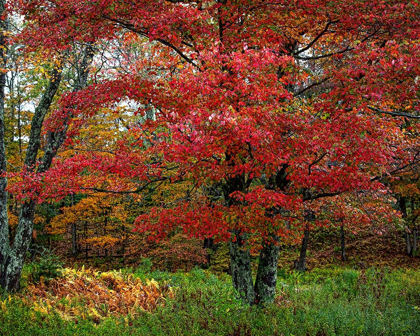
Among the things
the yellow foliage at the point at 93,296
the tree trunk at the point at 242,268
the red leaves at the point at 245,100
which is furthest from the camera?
the yellow foliage at the point at 93,296

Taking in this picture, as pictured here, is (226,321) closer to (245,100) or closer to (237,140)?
(237,140)

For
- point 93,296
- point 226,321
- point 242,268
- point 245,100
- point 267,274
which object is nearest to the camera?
point 226,321

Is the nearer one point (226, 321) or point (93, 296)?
point (226, 321)

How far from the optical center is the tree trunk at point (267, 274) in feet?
24.5

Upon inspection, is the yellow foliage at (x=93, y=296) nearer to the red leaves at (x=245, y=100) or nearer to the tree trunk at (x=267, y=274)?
the tree trunk at (x=267, y=274)

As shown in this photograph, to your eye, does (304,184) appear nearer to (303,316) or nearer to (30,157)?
(303,316)

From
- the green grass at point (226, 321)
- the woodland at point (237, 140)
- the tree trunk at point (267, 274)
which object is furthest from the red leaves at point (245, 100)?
the tree trunk at point (267, 274)

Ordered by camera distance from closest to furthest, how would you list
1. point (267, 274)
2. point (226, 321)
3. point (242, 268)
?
point (226, 321) < point (242, 268) < point (267, 274)

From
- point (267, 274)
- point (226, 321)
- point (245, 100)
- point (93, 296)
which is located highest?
point (245, 100)

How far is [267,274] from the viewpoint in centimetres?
754

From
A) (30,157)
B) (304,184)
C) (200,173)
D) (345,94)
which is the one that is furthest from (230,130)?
(30,157)

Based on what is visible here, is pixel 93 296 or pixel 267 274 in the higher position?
pixel 267 274

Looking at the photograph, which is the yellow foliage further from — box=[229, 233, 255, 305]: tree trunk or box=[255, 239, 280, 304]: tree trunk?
box=[255, 239, 280, 304]: tree trunk

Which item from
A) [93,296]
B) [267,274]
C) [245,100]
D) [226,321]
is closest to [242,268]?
[267,274]
